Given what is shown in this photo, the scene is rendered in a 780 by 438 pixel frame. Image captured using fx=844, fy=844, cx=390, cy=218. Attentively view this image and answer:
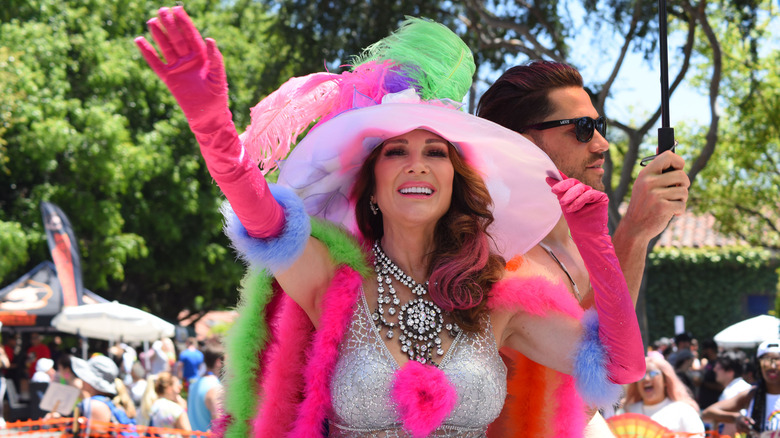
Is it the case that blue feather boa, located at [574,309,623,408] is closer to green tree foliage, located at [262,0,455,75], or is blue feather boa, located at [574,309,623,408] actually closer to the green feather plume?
the green feather plume

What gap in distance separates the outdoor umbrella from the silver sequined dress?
10516mm

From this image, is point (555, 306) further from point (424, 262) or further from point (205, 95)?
point (205, 95)

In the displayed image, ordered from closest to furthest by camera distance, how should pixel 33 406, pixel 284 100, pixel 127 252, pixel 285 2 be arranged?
pixel 284 100 < pixel 33 406 < pixel 285 2 < pixel 127 252

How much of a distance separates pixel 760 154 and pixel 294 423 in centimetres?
1573

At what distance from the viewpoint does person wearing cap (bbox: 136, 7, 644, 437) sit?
7.24 feet

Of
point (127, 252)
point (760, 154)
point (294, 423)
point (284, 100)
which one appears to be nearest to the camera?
point (294, 423)

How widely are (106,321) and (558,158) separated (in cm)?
1057

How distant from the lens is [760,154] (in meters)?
16.1

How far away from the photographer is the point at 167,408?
677 centimetres

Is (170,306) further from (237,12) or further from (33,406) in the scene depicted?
(33,406)

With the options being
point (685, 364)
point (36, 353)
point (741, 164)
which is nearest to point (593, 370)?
point (685, 364)

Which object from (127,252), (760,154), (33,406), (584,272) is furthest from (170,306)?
(584,272)

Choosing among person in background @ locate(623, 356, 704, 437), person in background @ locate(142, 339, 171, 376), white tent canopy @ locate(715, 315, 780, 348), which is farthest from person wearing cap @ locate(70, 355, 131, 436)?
white tent canopy @ locate(715, 315, 780, 348)

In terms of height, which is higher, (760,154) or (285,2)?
(285,2)
